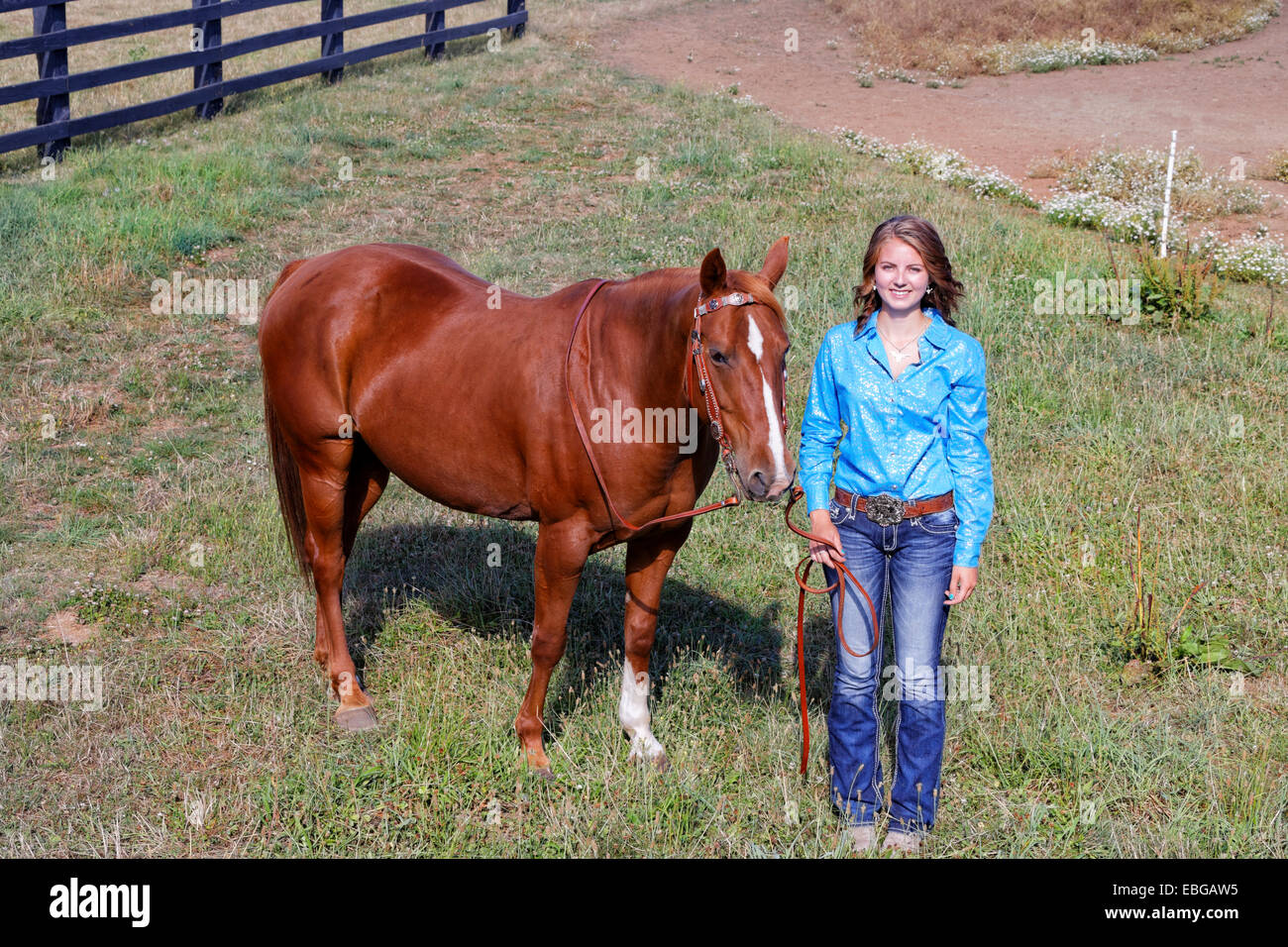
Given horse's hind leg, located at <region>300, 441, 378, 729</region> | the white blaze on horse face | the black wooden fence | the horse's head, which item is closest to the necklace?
the horse's head

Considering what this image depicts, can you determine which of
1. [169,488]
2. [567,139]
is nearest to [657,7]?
[567,139]

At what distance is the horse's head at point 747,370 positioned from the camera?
3.12m

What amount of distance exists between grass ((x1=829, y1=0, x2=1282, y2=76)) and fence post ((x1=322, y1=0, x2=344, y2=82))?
11319 mm

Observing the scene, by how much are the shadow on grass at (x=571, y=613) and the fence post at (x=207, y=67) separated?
33.4 ft

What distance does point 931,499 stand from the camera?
3.35 m

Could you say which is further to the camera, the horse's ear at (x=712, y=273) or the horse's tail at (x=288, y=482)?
the horse's tail at (x=288, y=482)

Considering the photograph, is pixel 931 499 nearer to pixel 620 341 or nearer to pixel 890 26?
pixel 620 341

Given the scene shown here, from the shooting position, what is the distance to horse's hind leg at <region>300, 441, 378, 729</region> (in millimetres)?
4633

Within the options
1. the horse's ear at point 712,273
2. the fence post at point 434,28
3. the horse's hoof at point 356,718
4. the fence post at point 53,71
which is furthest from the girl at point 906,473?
the fence post at point 434,28

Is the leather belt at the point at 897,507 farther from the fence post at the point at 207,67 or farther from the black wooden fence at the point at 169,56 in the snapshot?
the fence post at the point at 207,67

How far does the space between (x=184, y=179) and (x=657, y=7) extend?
60.8 feet

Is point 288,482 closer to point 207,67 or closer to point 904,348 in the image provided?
point 904,348
